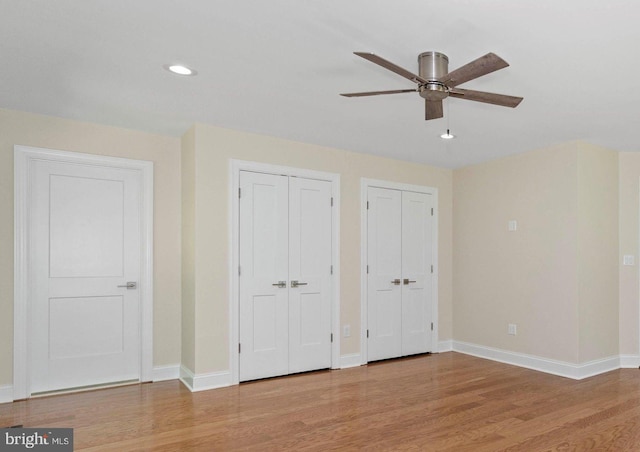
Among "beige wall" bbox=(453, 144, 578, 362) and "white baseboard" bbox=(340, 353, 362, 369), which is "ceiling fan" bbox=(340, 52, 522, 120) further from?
"white baseboard" bbox=(340, 353, 362, 369)

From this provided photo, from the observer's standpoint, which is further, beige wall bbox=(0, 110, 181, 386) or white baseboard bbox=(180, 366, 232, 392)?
white baseboard bbox=(180, 366, 232, 392)

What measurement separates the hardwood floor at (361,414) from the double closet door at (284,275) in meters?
0.26

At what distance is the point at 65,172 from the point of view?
12.8 ft

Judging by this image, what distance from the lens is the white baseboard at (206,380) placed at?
12.8 ft

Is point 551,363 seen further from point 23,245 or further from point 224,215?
point 23,245

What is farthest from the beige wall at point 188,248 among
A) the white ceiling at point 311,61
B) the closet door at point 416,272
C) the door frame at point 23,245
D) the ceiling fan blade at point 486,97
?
the closet door at point 416,272

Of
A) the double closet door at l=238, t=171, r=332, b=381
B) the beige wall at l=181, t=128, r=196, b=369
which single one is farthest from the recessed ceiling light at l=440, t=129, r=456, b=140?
the beige wall at l=181, t=128, r=196, b=369

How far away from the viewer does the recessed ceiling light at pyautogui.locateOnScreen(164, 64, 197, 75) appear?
2.75 meters

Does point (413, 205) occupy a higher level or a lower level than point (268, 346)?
higher

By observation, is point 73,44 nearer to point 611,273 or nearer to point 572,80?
point 572,80

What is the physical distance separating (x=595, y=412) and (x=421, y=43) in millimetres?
3159

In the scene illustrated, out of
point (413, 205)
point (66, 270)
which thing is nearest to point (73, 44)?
point (66, 270)

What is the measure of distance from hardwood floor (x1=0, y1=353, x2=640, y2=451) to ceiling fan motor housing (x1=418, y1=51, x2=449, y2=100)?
221 centimetres

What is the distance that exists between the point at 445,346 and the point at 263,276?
2.82m
